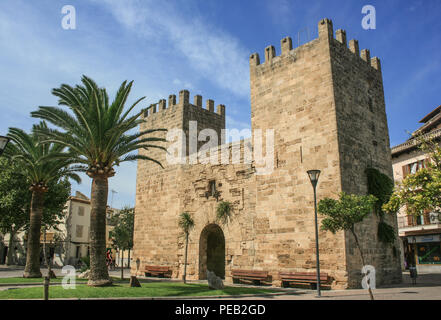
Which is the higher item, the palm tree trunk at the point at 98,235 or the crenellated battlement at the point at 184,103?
the crenellated battlement at the point at 184,103

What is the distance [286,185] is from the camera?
1484 cm

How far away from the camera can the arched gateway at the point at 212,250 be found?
59.2ft

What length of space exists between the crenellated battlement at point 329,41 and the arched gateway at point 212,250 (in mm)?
8351

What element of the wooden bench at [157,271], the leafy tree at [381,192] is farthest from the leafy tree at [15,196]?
the leafy tree at [381,192]

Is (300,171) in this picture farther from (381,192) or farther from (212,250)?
(212,250)

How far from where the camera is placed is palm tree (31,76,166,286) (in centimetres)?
1316

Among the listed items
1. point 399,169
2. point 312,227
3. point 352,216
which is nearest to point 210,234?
point 312,227

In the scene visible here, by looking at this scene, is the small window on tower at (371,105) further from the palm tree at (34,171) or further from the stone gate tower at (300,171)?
the palm tree at (34,171)

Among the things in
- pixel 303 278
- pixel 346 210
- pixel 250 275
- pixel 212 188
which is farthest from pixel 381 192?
pixel 212 188

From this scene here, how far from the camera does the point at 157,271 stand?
19.5m

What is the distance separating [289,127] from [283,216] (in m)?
3.70

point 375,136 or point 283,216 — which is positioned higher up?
point 375,136

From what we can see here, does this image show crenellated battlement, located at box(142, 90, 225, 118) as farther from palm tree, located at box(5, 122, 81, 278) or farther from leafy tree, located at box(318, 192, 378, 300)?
leafy tree, located at box(318, 192, 378, 300)
